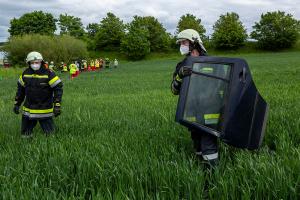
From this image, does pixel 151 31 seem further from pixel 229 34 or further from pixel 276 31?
pixel 276 31

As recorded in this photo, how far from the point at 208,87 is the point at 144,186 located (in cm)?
127

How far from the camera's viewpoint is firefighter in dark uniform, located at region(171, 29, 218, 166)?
4.35 m

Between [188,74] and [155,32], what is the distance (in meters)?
91.2

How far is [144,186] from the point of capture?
3.57 m

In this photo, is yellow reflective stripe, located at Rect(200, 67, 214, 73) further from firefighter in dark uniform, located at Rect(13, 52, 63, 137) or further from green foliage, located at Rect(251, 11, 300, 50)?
green foliage, located at Rect(251, 11, 300, 50)

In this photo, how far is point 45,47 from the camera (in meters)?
64.1

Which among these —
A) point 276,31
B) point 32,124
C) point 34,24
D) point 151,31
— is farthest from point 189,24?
point 32,124

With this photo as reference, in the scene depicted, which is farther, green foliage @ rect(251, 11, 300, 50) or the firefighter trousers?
green foliage @ rect(251, 11, 300, 50)

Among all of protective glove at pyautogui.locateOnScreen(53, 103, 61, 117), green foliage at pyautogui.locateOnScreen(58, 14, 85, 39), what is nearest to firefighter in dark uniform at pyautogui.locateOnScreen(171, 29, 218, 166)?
protective glove at pyautogui.locateOnScreen(53, 103, 61, 117)

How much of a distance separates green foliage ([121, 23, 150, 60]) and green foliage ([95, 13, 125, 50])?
4841 mm

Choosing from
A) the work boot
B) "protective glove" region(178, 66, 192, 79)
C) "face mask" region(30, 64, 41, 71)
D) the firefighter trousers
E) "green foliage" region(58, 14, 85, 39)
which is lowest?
the work boot

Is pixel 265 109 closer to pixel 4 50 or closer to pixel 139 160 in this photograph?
pixel 139 160

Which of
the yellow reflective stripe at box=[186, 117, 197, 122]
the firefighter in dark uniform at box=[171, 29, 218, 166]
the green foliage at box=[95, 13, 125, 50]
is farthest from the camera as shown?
the green foliage at box=[95, 13, 125, 50]

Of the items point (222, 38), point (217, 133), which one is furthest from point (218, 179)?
point (222, 38)
